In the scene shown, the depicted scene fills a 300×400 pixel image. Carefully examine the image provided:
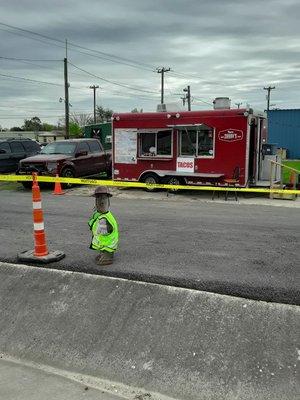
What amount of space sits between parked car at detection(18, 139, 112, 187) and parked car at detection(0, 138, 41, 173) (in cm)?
222

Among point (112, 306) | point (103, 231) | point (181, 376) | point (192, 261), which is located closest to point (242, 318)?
point (181, 376)

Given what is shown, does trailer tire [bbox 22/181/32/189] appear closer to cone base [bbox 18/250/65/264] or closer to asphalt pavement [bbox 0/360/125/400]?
cone base [bbox 18/250/65/264]

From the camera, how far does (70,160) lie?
58.8ft

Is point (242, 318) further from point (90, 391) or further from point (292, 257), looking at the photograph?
point (292, 257)

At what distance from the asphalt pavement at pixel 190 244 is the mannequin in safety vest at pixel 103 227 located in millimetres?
222

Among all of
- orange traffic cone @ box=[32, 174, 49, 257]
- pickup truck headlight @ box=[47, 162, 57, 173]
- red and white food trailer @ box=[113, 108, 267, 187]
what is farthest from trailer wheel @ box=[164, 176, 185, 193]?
orange traffic cone @ box=[32, 174, 49, 257]

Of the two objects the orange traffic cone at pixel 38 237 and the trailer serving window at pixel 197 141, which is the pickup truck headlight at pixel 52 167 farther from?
the orange traffic cone at pixel 38 237

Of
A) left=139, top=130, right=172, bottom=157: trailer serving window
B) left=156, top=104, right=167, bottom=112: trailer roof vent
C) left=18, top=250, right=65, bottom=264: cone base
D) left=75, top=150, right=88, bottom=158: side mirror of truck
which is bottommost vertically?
left=18, top=250, right=65, bottom=264: cone base

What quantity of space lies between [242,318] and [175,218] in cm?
577

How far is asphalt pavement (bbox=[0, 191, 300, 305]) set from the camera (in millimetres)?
5504

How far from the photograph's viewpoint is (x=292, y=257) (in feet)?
21.4

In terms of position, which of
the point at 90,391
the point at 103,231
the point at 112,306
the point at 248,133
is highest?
the point at 248,133

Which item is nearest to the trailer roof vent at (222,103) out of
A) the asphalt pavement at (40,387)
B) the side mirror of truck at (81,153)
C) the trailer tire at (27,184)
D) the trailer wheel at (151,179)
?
the trailer wheel at (151,179)

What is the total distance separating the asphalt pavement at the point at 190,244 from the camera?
5504 millimetres
